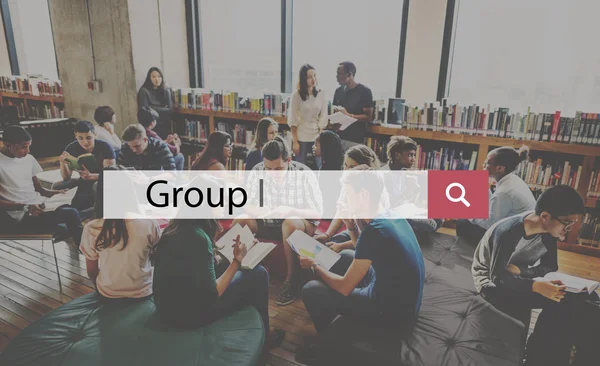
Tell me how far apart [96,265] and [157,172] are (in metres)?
1.76

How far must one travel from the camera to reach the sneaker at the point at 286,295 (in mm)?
2803

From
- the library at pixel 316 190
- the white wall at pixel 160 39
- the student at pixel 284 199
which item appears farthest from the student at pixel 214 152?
the white wall at pixel 160 39

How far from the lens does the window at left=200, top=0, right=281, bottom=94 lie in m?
5.59

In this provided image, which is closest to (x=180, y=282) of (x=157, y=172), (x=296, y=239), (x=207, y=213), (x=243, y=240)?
(x=207, y=213)

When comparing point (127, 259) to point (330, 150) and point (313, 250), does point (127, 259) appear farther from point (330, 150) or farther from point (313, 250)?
point (330, 150)

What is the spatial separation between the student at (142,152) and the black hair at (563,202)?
3.17 meters

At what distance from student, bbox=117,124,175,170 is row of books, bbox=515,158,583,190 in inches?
137

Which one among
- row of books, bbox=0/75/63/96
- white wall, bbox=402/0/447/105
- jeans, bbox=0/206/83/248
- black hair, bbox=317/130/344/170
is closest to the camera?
jeans, bbox=0/206/83/248

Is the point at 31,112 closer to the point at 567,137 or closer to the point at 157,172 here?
the point at 157,172

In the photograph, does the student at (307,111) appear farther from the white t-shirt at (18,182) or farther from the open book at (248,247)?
the white t-shirt at (18,182)

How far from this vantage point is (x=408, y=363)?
1.70m

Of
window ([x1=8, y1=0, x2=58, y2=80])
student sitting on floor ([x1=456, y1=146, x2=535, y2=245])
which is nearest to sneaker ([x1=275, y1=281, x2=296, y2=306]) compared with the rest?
student sitting on floor ([x1=456, y1=146, x2=535, y2=245])

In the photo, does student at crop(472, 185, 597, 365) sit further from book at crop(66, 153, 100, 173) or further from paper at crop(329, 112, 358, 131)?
book at crop(66, 153, 100, 173)

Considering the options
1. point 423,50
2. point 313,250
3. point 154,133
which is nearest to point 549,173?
point 423,50
